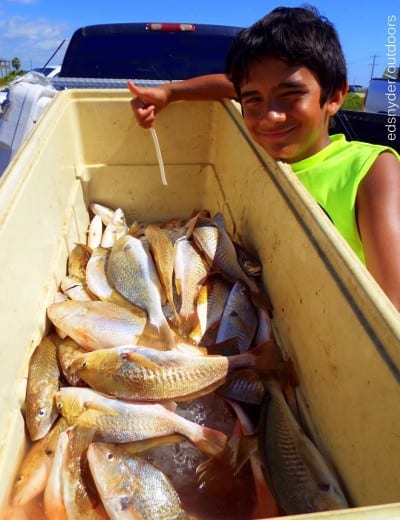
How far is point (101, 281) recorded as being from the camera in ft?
6.97

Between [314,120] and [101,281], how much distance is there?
1.24m

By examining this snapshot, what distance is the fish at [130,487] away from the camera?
119 centimetres

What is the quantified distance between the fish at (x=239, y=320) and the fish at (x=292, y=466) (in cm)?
33

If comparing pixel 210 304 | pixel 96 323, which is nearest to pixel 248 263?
pixel 210 304

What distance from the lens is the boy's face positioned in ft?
6.02

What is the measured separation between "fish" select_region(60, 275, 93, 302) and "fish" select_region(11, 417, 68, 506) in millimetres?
665

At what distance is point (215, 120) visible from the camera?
2.89 metres

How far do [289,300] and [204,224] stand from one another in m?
0.77

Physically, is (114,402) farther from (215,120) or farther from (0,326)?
(215,120)

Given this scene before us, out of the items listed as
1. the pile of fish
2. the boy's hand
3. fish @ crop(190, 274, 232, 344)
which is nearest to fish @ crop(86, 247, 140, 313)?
the pile of fish

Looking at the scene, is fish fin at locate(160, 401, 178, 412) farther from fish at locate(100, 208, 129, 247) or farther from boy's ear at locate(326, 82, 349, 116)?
boy's ear at locate(326, 82, 349, 116)

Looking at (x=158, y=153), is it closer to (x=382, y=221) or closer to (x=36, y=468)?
(x=382, y=221)

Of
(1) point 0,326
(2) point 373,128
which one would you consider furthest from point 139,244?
(2) point 373,128

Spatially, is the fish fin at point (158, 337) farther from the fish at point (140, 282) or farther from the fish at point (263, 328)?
the fish at point (263, 328)
